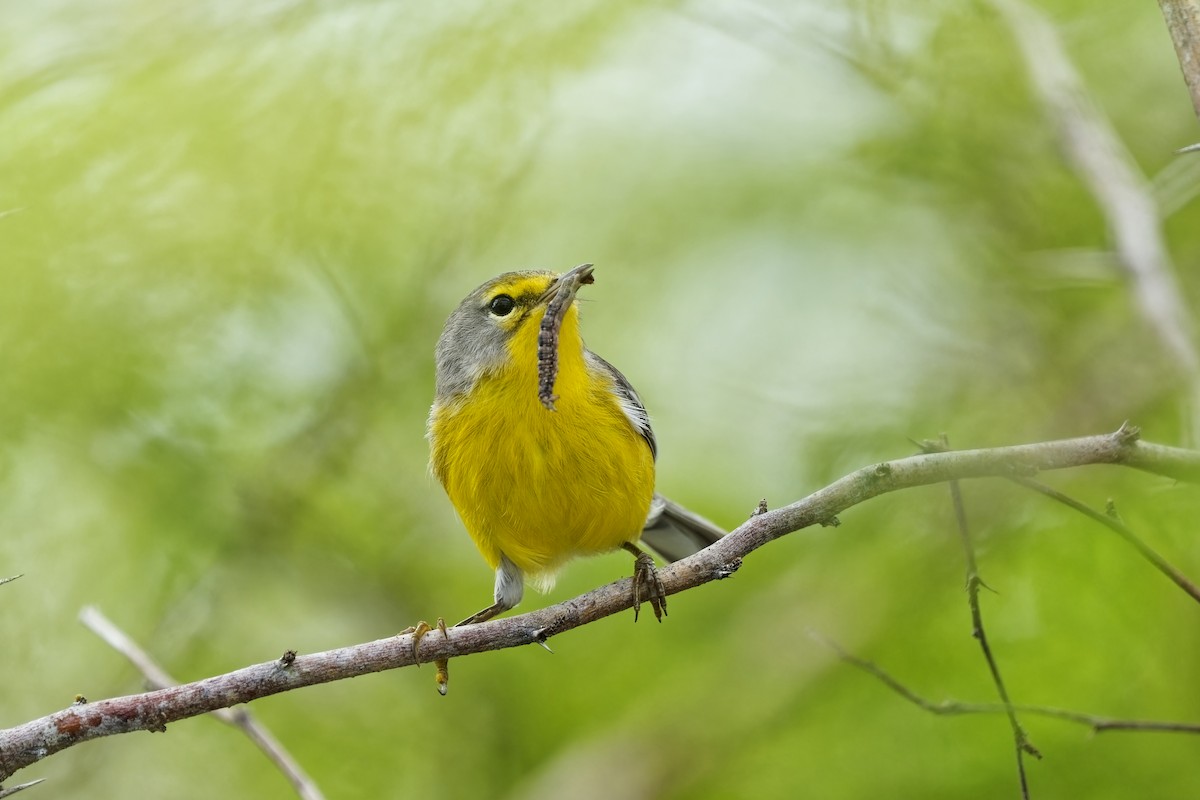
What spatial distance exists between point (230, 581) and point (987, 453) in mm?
4599

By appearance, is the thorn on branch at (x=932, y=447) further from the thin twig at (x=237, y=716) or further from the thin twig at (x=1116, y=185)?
the thin twig at (x=237, y=716)

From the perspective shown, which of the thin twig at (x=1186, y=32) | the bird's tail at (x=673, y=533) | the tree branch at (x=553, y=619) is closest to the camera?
the thin twig at (x=1186, y=32)

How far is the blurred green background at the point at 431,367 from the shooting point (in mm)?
5727

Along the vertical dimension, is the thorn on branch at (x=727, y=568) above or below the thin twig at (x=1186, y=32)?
below

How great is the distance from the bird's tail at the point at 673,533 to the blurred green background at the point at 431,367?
43 centimetres

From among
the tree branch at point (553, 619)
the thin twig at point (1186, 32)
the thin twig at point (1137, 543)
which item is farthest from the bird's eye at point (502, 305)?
the thin twig at point (1186, 32)

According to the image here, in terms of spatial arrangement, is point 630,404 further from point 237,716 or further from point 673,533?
point 237,716

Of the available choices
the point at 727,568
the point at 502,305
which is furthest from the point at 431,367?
the point at 727,568

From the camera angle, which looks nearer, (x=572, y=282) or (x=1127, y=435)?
(x=1127, y=435)

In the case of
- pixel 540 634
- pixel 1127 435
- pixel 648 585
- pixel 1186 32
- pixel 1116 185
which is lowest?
pixel 540 634

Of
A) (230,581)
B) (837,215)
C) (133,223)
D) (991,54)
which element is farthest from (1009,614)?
(133,223)

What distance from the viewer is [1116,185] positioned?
5105 mm

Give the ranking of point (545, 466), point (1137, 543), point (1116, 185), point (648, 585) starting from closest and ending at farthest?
point (1137, 543) < point (648, 585) < point (545, 466) < point (1116, 185)

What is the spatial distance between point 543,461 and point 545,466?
2 cm
